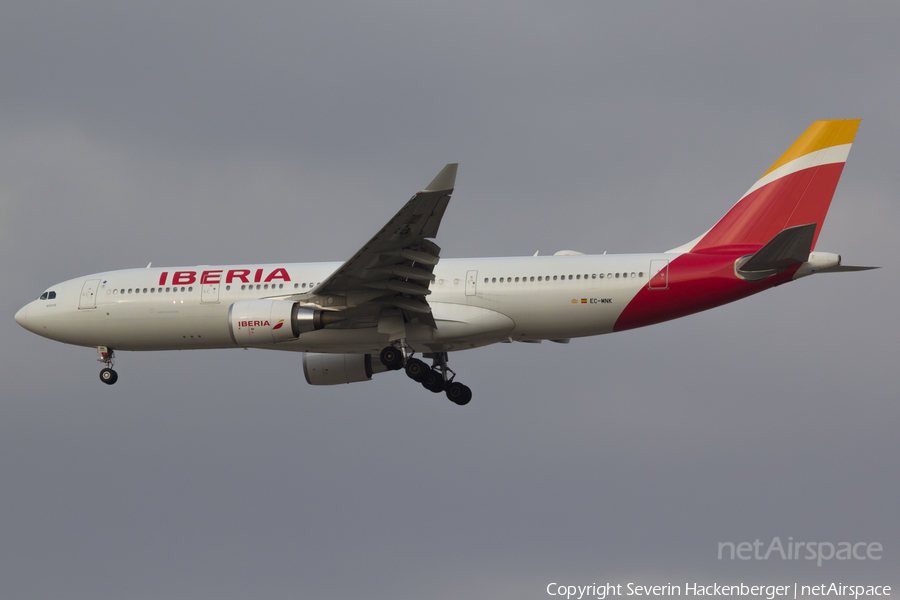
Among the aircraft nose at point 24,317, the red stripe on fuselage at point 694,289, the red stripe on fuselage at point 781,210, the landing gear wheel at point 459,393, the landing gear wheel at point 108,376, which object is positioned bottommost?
the landing gear wheel at point 459,393

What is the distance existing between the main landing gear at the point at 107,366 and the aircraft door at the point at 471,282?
11.2 metres

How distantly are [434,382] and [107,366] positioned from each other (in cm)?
996

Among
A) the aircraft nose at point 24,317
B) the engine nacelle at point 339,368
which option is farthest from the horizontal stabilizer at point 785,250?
the aircraft nose at point 24,317

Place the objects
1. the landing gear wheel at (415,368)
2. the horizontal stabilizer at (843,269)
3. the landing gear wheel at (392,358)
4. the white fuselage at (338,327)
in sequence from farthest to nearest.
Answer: the landing gear wheel at (415,368) → the landing gear wheel at (392,358) → the white fuselage at (338,327) → the horizontal stabilizer at (843,269)

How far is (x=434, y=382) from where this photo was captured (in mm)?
29922

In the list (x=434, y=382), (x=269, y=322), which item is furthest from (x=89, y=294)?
(x=434, y=382)

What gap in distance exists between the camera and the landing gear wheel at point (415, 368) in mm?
27844

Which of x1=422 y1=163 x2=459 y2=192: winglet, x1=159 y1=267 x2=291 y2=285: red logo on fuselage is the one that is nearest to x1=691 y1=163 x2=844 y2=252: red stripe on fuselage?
x1=422 y1=163 x2=459 y2=192: winglet

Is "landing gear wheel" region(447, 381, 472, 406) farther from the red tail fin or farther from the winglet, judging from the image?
the winglet

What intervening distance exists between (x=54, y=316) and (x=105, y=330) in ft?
6.36

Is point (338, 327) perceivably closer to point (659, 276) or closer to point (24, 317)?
point (659, 276)

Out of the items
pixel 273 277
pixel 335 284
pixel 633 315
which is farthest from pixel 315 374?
pixel 633 315

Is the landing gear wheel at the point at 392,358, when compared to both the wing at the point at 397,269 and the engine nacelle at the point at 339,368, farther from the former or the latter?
the engine nacelle at the point at 339,368

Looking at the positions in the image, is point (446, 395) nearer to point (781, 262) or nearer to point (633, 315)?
point (633, 315)
